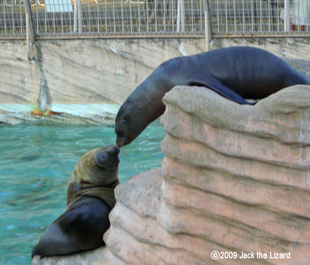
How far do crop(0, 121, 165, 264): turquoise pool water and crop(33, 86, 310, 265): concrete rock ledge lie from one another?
1.90 m

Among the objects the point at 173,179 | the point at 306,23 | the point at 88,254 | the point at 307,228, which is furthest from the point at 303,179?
the point at 306,23

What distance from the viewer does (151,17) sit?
8.84 meters

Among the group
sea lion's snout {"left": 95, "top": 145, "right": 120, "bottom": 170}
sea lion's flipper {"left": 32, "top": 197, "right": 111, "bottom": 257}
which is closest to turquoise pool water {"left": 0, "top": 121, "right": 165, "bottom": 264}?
sea lion's flipper {"left": 32, "top": 197, "right": 111, "bottom": 257}

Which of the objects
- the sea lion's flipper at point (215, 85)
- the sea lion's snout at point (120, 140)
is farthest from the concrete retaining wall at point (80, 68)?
the sea lion's flipper at point (215, 85)

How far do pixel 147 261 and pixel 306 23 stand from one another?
5958 millimetres

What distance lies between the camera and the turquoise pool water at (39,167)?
5.33 m

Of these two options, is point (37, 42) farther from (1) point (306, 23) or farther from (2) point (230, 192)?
(2) point (230, 192)

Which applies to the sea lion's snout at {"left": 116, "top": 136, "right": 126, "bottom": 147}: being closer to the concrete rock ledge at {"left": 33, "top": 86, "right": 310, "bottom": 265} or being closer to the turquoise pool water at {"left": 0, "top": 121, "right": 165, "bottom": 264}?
the concrete rock ledge at {"left": 33, "top": 86, "right": 310, "bottom": 265}

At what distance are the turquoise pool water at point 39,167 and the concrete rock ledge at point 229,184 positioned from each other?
1.90 m

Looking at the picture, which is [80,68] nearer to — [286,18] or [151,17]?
[151,17]

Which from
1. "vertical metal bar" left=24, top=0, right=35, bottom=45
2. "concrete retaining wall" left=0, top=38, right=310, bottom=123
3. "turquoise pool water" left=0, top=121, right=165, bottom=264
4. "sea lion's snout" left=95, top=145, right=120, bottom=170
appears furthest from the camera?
"vertical metal bar" left=24, top=0, right=35, bottom=45

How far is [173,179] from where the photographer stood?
10.3 feet

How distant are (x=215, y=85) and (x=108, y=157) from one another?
101 cm

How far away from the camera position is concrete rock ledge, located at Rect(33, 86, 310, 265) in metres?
2.70
